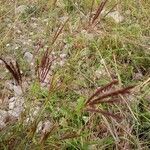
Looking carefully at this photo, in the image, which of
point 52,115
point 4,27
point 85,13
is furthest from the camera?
point 85,13

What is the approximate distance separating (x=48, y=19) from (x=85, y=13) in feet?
0.88

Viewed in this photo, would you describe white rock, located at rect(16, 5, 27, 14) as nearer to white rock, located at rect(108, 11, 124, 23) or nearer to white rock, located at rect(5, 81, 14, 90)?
white rock, located at rect(108, 11, 124, 23)

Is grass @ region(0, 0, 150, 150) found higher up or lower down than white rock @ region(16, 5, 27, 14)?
lower down

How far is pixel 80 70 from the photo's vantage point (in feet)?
7.39

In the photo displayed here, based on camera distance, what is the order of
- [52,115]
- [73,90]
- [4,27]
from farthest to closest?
[4,27]
[73,90]
[52,115]

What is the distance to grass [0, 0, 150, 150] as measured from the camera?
1.74 m

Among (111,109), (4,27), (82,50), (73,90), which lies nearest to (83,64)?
(82,50)

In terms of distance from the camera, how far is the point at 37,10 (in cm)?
272

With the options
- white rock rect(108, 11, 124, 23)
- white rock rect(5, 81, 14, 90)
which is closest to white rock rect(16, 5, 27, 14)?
white rock rect(108, 11, 124, 23)

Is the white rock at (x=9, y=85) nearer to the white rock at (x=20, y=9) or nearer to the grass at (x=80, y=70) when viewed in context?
the grass at (x=80, y=70)

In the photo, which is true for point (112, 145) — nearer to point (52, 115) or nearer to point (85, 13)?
point (52, 115)

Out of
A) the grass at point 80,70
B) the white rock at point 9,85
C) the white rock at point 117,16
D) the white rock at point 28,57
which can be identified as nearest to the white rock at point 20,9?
the grass at point 80,70

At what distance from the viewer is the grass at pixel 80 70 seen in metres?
1.74

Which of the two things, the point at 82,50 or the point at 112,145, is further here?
the point at 82,50
